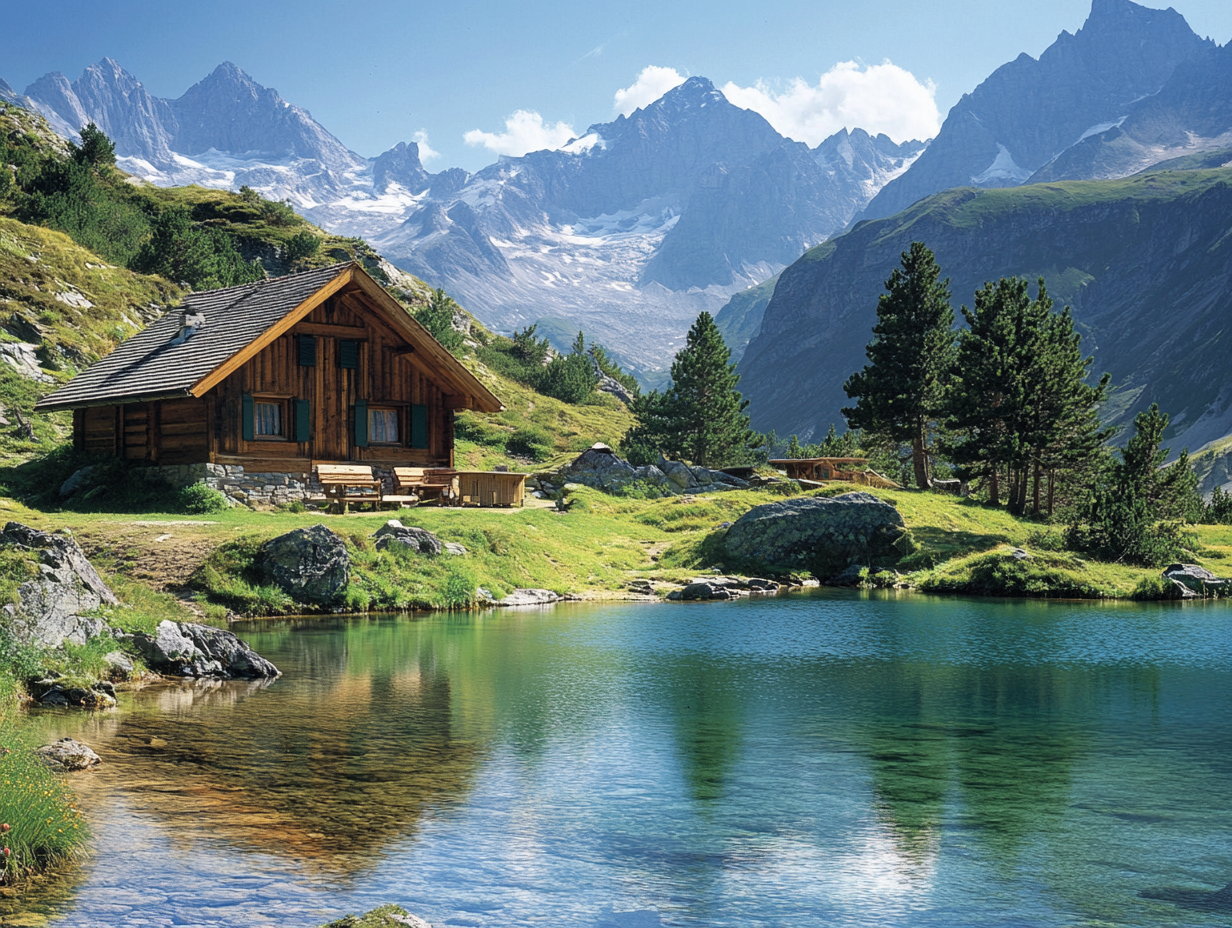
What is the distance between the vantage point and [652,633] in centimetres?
2361

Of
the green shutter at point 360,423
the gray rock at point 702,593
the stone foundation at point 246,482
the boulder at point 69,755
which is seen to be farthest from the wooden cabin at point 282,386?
the boulder at point 69,755

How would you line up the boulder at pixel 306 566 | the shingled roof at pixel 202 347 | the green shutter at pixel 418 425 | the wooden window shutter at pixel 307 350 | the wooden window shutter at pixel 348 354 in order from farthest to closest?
1. the green shutter at pixel 418 425
2. the wooden window shutter at pixel 348 354
3. the wooden window shutter at pixel 307 350
4. the shingled roof at pixel 202 347
5. the boulder at pixel 306 566

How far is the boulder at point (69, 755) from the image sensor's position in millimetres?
11109

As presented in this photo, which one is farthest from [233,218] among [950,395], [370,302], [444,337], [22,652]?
[22,652]

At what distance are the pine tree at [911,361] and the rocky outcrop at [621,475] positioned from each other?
11186 millimetres

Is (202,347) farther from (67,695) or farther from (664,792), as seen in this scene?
(664,792)

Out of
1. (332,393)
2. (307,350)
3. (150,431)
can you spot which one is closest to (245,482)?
(150,431)

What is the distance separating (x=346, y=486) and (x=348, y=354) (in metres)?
6.19

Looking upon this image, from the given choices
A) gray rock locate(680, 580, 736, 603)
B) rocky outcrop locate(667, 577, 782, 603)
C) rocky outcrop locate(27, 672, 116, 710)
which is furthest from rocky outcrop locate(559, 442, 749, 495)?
rocky outcrop locate(27, 672, 116, 710)

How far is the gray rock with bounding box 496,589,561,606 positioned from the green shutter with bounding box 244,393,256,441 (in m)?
14.5

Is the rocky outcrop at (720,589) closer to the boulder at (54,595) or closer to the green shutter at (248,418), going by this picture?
the boulder at (54,595)

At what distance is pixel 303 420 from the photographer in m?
39.4

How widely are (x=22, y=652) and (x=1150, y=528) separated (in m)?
37.4

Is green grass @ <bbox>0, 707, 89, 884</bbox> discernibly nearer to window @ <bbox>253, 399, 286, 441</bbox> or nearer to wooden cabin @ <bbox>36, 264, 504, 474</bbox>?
wooden cabin @ <bbox>36, 264, 504, 474</bbox>
